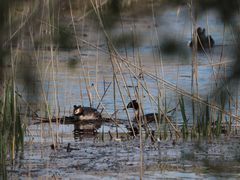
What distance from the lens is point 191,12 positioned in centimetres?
185

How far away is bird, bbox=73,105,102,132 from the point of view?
735 cm

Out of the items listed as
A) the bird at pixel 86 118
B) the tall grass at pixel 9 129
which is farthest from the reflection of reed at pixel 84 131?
the tall grass at pixel 9 129

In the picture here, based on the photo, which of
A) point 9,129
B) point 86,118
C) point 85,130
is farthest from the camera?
point 85,130

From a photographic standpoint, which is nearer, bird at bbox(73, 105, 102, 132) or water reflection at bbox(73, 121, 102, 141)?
water reflection at bbox(73, 121, 102, 141)

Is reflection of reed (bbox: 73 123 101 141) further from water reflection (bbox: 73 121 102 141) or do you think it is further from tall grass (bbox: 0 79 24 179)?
tall grass (bbox: 0 79 24 179)

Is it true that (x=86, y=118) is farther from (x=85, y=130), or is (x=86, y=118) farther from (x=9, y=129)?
(x=9, y=129)

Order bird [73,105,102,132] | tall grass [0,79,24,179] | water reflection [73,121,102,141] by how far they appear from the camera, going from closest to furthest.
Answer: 1. tall grass [0,79,24,179]
2. water reflection [73,121,102,141]
3. bird [73,105,102,132]

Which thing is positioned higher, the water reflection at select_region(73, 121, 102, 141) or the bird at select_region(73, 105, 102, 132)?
the bird at select_region(73, 105, 102, 132)

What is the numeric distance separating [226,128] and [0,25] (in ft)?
14.8

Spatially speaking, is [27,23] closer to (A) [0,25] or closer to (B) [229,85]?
(A) [0,25]

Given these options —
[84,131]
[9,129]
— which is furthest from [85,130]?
[9,129]

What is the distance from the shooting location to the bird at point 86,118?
7.35 metres

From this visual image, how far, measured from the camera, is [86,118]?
287 inches

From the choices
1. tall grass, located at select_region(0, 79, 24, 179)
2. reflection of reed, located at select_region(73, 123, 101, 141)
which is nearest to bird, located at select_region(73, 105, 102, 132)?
reflection of reed, located at select_region(73, 123, 101, 141)
